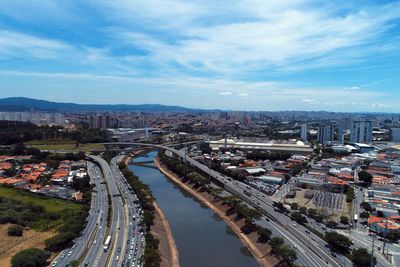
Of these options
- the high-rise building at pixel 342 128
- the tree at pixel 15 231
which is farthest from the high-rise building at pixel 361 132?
the tree at pixel 15 231

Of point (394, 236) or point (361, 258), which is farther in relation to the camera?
point (394, 236)

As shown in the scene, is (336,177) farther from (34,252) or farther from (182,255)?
(34,252)

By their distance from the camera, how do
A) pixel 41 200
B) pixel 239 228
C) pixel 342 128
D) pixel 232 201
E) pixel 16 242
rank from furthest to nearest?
pixel 342 128, pixel 41 200, pixel 232 201, pixel 239 228, pixel 16 242

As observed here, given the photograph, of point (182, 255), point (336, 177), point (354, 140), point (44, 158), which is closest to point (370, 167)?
point (336, 177)

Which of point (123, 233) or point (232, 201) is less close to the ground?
point (232, 201)

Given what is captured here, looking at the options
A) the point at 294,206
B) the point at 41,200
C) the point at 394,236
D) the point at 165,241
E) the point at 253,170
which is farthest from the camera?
the point at 253,170

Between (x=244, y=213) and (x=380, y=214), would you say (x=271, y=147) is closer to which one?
(x=380, y=214)

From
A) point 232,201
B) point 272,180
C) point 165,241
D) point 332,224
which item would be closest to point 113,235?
point 165,241
